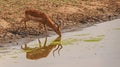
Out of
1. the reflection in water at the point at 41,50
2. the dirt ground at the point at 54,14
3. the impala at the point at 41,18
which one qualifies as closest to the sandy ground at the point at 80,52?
the reflection in water at the point at 41,50

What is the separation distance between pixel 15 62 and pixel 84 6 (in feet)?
20.0

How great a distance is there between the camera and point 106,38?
13.8 m

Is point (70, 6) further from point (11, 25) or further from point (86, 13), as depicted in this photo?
→ point (11, 25)

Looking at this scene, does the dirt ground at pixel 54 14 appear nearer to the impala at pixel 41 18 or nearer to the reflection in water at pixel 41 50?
the impala at pixel 41 18

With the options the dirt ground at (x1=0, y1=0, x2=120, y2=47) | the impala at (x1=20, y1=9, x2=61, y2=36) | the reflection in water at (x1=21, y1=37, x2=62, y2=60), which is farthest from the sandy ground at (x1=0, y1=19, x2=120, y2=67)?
the dirt ground at (x1=0, y1=0, x2=120, y2=47)

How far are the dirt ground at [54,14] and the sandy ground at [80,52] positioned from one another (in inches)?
26.7

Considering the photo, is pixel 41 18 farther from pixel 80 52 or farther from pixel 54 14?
pixel 80 52

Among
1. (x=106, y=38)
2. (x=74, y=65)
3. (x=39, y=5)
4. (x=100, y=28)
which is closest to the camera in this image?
(x=74, y=65)

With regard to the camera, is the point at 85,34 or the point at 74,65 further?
the point at 85,34

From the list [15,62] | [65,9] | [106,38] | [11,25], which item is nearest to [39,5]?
[65,9]

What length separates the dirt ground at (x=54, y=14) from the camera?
14.2m

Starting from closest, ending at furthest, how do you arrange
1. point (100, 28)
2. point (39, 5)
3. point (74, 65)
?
point (74, 65)
point (100, 28)
point (39, 5)

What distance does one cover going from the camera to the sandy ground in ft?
37.2

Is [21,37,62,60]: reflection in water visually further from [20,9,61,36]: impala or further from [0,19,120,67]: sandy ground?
[20,9,61,36]: impala
